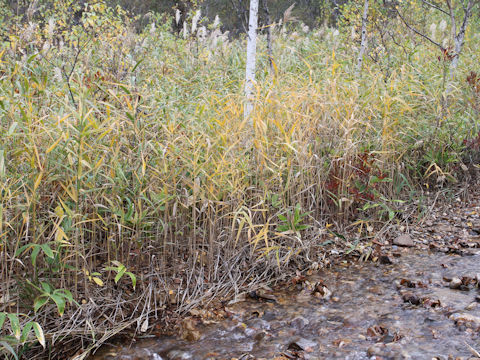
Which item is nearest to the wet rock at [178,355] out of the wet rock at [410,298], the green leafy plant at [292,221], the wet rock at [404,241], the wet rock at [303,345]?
the wet rock at [303,345]

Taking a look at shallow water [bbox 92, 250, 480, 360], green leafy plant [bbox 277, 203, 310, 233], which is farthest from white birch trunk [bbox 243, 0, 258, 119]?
shallow water [bbox 92, 250, 480, 360]

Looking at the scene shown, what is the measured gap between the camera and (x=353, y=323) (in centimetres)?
239

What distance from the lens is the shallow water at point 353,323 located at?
7.00 feet

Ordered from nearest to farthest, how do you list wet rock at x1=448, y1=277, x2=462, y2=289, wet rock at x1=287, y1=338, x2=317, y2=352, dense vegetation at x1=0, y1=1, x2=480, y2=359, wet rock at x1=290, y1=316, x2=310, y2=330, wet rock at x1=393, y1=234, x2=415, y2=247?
1. wet rock at x1=287, y1=338, x2=317, y2=352
2. dense vegetation at x1=0, y1=1, x2=480, y2=359
3. wet rock at x1=290, y1=316, x2=310, y2=330
4. wet rock at x1=448, y1=277, x2=462, y2=289
5. wet rock at x1=393, y1=234, x2=415, y2=247

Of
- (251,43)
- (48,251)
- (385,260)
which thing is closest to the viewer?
(48,251)

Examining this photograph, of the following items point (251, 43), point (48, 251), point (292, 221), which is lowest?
point (292, 221)

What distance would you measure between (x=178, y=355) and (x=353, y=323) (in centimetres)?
94

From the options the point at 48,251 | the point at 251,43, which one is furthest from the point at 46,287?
the point at 251,43

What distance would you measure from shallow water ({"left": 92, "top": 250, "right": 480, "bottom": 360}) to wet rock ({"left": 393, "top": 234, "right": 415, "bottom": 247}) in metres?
0.36

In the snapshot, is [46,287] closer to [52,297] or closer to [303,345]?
[52,297]

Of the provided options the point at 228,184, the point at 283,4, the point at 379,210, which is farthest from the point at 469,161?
the point at 283,4

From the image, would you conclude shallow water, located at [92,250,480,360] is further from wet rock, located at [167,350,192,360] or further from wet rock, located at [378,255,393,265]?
wet rock, located at [378,255,393,265]

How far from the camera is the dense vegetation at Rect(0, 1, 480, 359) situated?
2285mm

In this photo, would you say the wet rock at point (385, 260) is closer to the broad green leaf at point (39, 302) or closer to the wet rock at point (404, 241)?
the wet rock at point (404, 241)
